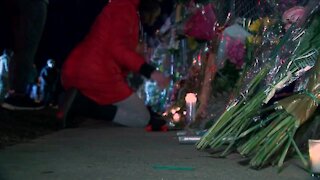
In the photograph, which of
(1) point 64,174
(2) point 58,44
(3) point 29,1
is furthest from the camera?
(2) point 58,44

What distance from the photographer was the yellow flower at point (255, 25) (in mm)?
4819

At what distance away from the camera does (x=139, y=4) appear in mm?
6875

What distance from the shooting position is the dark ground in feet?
17.3

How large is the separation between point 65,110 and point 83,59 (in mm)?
556

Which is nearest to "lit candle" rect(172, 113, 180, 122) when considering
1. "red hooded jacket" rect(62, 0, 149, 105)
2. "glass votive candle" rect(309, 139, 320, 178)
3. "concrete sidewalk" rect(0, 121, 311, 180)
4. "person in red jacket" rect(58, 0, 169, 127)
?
"person in red jacket" rect(58, 0, 169, 127)

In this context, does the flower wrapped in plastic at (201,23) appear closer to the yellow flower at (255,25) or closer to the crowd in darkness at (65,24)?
the yellow flower at (255,25)

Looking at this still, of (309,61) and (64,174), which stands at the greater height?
(309,61)

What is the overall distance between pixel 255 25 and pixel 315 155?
2.12m

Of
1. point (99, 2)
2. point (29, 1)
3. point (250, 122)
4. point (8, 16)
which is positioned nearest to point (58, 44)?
point (99, 2)

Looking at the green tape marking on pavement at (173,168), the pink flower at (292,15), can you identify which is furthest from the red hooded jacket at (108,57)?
the green tape marking on pavement at (173,168)

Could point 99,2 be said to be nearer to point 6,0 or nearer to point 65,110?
point 6,0

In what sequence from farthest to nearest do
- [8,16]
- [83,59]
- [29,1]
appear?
[8,16], [29,1], [83,59]

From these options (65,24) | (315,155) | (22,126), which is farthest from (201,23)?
(65,24)

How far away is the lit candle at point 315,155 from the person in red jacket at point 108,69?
341 cm
